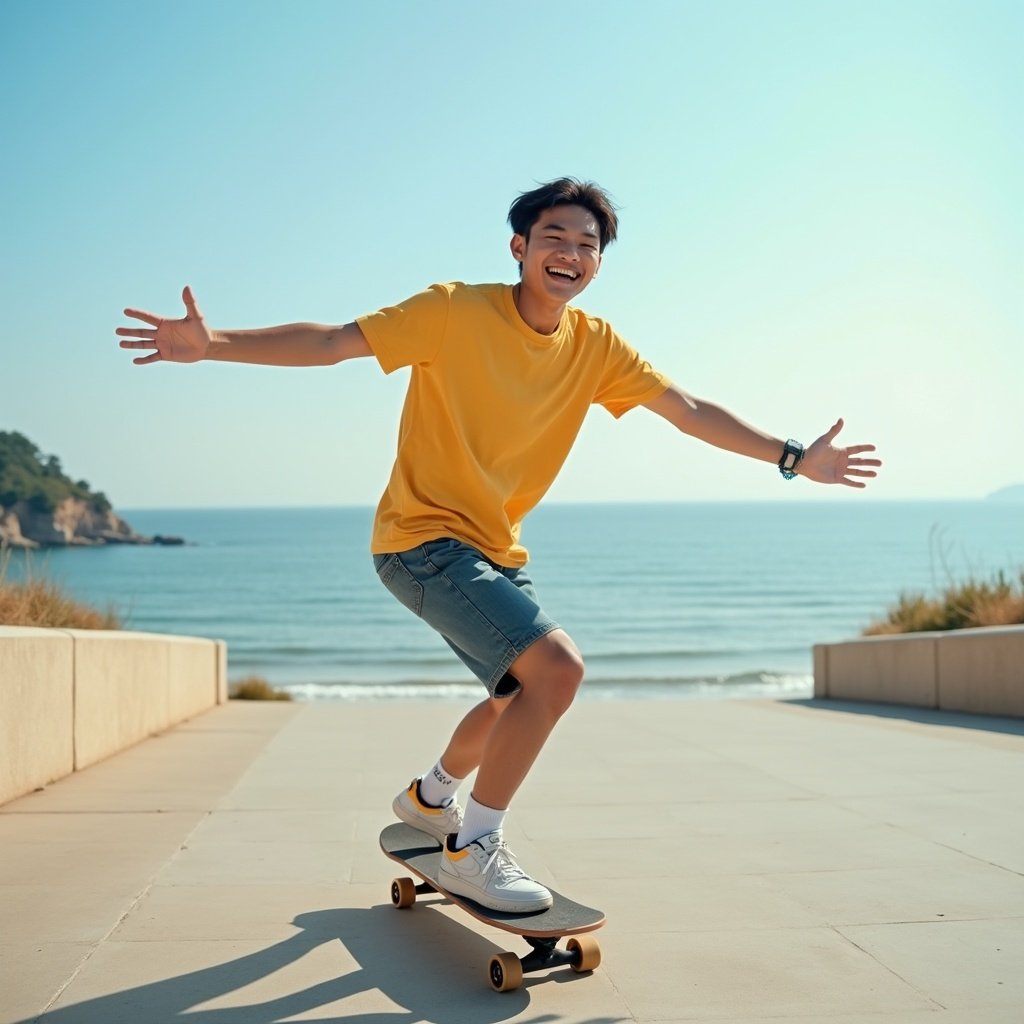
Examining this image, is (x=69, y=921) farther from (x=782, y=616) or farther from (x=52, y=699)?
(x=782, y=616)

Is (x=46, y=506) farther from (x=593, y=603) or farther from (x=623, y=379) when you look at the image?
(x=623, y=379)

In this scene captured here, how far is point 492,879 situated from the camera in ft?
10.6

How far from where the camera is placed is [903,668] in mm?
10531

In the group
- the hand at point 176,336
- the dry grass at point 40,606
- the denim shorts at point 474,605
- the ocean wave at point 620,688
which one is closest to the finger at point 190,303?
the hand at point 176,336

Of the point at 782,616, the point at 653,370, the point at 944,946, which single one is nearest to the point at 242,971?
the point at 944,946

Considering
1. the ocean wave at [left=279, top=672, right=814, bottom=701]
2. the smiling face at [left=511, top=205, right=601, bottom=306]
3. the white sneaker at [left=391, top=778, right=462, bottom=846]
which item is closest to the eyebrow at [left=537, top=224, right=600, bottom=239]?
the smiling face at [left=511, top=205, right=601, bottom=306]

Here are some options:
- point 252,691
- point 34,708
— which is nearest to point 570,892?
point 34,708

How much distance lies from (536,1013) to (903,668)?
8.38m

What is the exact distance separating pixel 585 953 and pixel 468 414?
1568 mm

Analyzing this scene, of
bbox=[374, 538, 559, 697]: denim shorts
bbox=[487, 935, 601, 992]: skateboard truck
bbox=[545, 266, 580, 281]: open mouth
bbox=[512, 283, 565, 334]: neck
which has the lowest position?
bbox=[487, 935, 601, 992]: skateboard truck

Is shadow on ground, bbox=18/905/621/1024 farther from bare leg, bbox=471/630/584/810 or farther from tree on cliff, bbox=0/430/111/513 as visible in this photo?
tree on cliff, bbox=0/430/111/513

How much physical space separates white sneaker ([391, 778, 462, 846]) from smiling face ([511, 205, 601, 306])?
5.53ft

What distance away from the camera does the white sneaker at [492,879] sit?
3.18m

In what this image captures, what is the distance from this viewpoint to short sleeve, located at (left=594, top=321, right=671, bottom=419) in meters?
4.00
